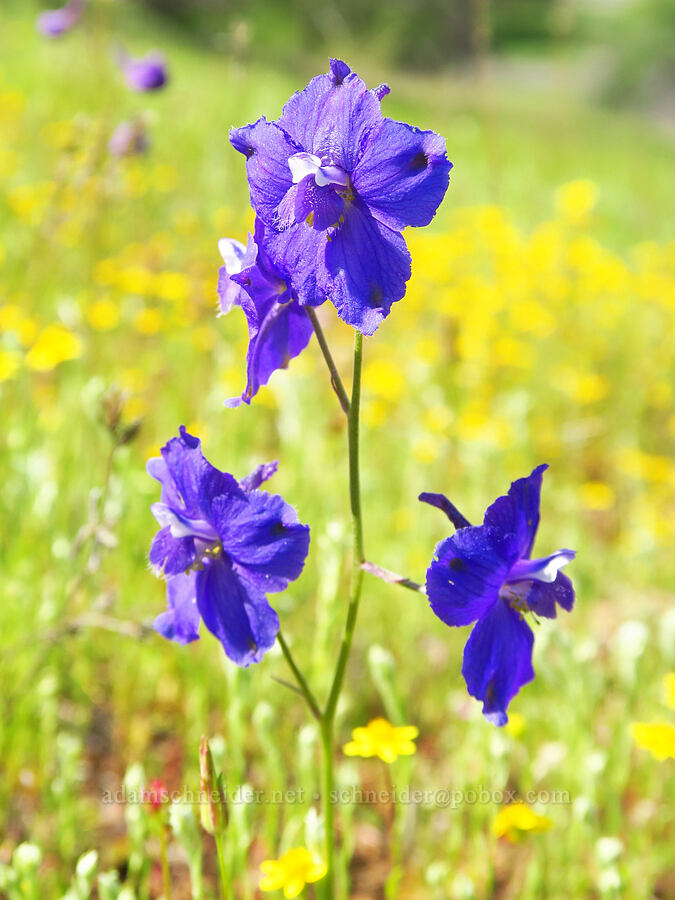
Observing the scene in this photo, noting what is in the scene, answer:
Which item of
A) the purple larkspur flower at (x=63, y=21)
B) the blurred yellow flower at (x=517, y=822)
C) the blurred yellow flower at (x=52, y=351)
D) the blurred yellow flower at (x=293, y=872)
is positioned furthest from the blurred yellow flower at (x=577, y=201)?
the blurred yellow flower at (x=293, y=872)

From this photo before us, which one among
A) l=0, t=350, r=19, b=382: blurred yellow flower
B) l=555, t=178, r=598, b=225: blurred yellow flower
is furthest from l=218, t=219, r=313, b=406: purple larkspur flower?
l=555, t=178, r=598, b=225: blurred yellow flower

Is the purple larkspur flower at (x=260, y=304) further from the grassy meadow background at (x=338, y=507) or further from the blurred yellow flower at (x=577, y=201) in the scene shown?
the blurred yellow flower at (x=577, y=201)

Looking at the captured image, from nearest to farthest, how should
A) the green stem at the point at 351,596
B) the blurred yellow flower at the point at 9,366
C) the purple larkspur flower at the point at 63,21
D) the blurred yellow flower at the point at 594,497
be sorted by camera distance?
the green stem at the point at 351,596, the blurred yellow flower at the point at 9,366, the blurred yellow flower at the point at 594,497, the purple larkspur flower at the point at 63,21

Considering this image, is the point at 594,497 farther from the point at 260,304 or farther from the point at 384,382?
the point at 260,304

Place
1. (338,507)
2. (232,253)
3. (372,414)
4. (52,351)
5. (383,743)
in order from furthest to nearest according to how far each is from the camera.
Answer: (372,414), (338,507), (52,351), (383,743), (232,253)

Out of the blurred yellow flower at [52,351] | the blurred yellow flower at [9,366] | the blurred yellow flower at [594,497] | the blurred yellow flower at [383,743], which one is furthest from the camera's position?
the blurred yellow flower at [594,497]

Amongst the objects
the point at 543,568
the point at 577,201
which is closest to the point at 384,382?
the point at 543,568

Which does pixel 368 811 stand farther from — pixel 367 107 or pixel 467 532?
pixel 367 107
